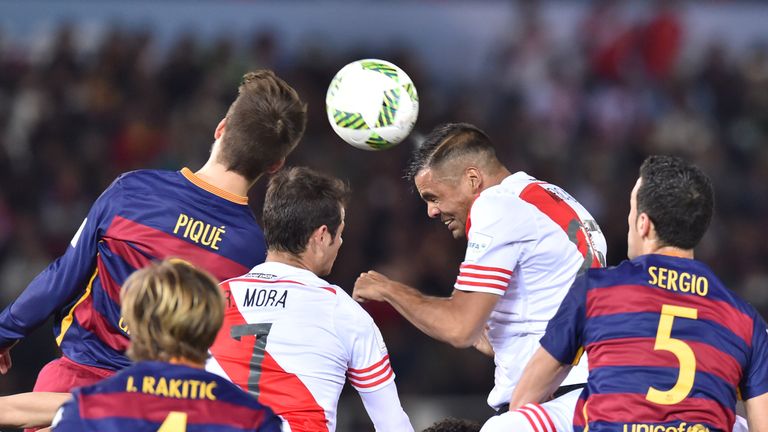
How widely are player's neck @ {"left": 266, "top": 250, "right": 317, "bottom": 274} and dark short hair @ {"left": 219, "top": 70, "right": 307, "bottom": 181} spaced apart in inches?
18.1

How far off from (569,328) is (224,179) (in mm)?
1779

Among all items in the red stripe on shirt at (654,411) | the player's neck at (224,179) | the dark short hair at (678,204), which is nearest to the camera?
the red stripe on shirt at (654,411)

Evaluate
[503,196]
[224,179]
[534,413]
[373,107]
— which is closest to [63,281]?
[224,179]

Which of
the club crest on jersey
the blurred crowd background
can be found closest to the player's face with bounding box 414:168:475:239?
the club crest on jersey

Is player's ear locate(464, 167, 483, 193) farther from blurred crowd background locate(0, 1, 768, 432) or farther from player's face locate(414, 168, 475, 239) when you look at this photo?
blurred crowd background locate(0, 1, 768, 432)

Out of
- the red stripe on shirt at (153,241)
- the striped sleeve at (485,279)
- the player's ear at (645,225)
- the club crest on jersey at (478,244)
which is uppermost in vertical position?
the player's ear at (645,225)

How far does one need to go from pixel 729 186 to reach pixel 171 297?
11194mm

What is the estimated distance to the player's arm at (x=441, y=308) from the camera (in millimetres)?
4902

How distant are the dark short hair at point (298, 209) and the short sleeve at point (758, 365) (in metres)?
1.86

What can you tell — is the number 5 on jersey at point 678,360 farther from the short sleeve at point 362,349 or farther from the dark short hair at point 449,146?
the dark short hair at point 449,146

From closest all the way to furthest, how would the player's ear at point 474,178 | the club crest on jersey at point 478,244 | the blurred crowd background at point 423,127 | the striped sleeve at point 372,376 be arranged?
the striped sleeve at point 372,376 → the club crest on jersey at point 478,244 → the player's ear at point 474,178 → the blurred crowd background at point 423,127

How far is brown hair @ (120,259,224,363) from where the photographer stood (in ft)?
11.4

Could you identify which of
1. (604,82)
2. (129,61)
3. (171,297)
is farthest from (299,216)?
(604,82)

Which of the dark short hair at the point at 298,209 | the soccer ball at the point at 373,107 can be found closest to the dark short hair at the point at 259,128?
the dark short hair at the point at 298,209
